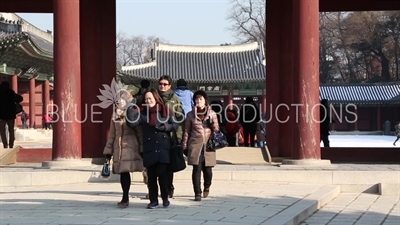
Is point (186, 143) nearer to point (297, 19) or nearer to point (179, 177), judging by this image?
point (179, 177)

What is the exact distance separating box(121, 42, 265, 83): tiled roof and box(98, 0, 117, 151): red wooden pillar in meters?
32.1

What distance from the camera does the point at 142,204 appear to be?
8.84 meters

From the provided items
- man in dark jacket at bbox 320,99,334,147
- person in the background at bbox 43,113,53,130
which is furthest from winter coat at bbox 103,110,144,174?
person in the background at bbox 43,113,53,130

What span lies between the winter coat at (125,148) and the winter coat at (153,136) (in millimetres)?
151

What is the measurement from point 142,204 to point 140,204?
0.03 m

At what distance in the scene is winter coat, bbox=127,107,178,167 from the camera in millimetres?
8219

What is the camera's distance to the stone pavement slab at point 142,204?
24.5 ft

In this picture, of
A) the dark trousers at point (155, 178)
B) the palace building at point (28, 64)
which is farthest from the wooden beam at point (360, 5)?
the palace building at point (28, 64)

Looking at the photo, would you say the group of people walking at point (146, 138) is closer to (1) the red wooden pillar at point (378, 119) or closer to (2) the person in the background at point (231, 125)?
(2) the person in the background at point (231, 125)

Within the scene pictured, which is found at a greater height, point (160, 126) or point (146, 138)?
point (160, 126)

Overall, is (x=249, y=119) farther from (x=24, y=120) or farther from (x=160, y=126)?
(x=24, y=120)

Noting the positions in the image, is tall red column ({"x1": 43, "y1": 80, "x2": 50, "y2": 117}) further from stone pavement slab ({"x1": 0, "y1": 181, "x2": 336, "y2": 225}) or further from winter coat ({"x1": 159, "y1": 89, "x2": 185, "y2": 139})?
winter coat ({"x1": 159, "y1": 89, "x2": 185, "y2": 139})

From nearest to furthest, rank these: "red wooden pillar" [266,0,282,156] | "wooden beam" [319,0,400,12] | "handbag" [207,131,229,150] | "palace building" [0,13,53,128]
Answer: "handbag" [207,131,229,150] < "red wooden pillar" [266,0,282,156] < "wooden beam" [319,0,400,12] < "palace building" [0,13,53,128]

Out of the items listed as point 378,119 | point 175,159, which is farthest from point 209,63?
point 175,159
